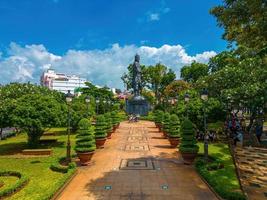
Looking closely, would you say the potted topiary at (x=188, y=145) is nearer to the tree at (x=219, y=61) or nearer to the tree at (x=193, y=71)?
the tree at (x=219, y=61)

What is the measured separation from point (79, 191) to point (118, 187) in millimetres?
1584

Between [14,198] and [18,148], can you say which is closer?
[14,198]

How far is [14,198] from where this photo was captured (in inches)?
439

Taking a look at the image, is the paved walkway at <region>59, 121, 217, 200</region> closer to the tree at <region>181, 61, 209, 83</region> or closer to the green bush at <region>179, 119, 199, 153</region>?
the green bush at <region>179, 119, 199, 153</region>

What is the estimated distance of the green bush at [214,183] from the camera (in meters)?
10.6

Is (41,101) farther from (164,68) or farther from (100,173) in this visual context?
(164,68)

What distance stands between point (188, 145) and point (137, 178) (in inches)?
170

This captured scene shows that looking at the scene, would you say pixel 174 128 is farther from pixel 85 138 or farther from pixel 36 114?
pixel 36 114

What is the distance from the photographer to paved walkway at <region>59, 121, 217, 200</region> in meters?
11.5

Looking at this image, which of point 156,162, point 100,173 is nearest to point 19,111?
point 100,173

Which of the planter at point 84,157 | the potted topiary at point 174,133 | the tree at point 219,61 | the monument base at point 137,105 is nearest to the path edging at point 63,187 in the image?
the planter at point 84,157

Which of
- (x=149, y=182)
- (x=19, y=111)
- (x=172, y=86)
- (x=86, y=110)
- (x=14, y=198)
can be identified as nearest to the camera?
(x=14, y=198)

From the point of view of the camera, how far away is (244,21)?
37.6ft

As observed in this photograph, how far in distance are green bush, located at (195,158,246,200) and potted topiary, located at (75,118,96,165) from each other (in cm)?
583
